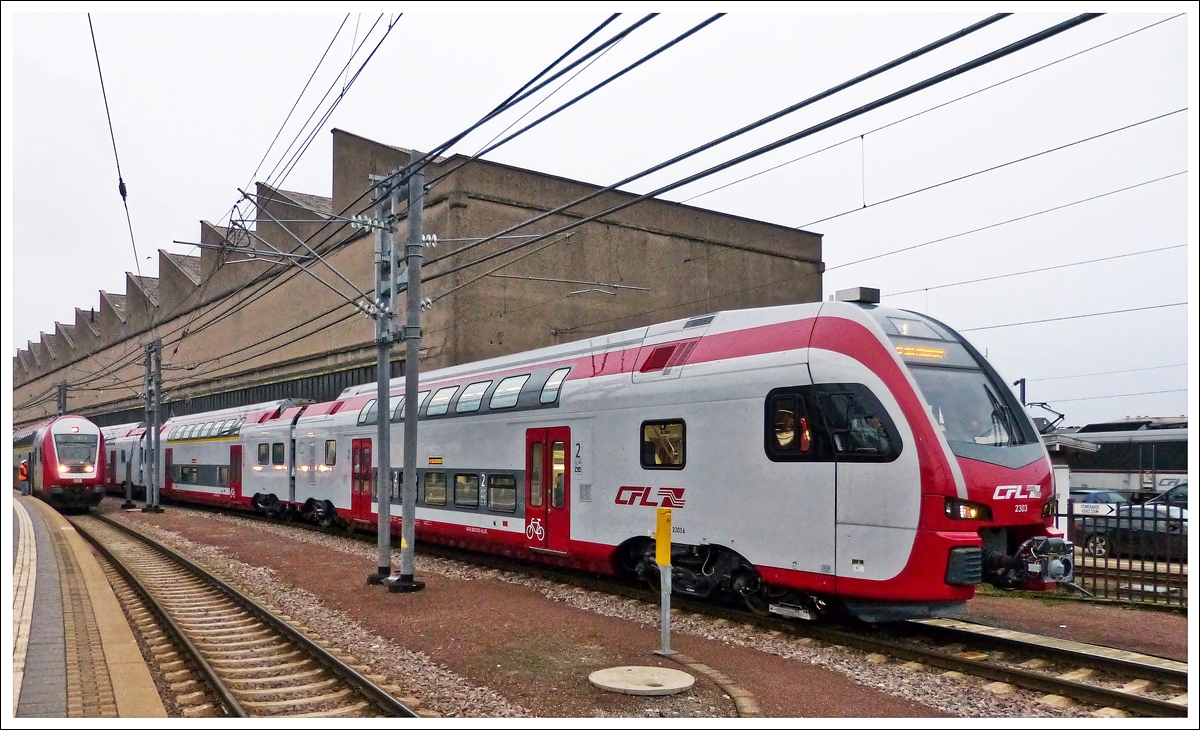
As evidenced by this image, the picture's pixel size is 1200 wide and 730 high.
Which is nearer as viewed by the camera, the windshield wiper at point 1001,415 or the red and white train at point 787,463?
the red and white train at point 787,463

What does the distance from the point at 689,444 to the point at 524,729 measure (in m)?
5.28

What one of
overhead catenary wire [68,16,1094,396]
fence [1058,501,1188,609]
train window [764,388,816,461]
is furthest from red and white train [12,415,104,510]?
overhead catenary wire [68,16,1094,396]

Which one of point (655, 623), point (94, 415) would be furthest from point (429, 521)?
point (94, 415)

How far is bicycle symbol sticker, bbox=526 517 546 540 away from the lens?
14.1 meters

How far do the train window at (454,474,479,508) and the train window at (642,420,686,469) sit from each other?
5006 millimetres

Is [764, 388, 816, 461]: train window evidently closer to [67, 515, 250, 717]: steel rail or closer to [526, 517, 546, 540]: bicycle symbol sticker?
[526, 517, 546, 540]: bicycle symbol sticker

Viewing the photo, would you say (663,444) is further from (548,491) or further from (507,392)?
(507,392)

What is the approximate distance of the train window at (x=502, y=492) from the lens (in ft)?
49.1

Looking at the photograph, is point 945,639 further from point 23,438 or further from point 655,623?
point 23,438

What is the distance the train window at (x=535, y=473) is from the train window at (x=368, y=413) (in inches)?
258

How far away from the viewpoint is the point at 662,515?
952cm

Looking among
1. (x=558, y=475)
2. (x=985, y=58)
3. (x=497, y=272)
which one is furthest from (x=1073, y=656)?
(x=497, y=272)

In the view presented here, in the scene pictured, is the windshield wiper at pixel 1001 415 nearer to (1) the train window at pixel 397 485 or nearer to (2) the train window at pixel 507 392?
(2) the train window at pixel 507 392

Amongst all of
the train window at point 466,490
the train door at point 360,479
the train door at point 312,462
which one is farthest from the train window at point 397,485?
the train door at point 312,462
